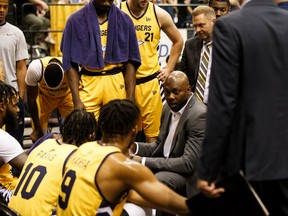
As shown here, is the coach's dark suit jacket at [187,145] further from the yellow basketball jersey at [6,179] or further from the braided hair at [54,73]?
the braided hair at [54,73]

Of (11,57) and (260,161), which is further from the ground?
(260,161)

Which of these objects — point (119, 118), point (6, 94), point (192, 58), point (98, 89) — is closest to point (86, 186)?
point (119, 118)

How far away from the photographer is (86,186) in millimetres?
4223

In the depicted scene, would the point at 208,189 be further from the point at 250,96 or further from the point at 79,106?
the point at 79,106

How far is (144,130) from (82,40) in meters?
1.27

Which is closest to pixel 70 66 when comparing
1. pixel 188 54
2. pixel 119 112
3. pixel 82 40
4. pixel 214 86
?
pixel 82 40

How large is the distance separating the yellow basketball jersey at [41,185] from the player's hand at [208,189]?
1362mm

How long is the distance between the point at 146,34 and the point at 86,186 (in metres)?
3.22

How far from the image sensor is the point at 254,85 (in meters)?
3.72

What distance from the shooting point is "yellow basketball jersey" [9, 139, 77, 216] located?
15.9 ft

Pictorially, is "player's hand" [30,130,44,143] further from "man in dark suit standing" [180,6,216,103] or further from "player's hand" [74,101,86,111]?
"man in dark suit standing" [180,6,216,103]

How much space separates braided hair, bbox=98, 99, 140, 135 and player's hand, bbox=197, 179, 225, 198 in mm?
771

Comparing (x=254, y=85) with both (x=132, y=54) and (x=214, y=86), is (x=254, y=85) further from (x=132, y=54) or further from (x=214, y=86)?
(x=132, y=54)

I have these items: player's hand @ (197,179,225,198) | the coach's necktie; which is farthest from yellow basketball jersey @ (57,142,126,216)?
the coach's necktie
